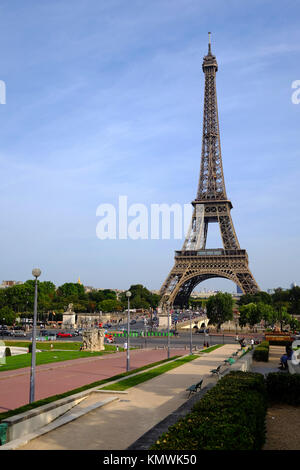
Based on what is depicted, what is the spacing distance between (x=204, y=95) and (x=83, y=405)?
112018mm

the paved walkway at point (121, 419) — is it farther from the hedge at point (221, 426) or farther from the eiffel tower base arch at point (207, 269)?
the eiffel tower base arch at point (207, 269)

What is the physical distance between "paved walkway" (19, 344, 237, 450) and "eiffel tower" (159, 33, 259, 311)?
7977 centimetres

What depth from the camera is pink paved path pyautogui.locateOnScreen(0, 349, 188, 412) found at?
2244cm

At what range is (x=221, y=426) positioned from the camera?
1021cm

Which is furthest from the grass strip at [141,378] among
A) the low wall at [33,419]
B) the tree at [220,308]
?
the tree at [220,308]

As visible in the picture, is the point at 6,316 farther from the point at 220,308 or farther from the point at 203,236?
the point at 203,236

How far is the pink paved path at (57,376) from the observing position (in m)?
22.4

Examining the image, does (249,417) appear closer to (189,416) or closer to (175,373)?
(189,416)

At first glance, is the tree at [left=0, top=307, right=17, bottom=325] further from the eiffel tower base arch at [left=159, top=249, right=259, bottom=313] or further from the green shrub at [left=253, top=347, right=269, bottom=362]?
the green shrub at [left=253, top=347, right=269, bottom=362]

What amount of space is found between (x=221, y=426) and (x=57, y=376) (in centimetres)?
2115

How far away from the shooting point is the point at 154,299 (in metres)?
186

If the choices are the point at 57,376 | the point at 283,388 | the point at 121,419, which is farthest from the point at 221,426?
the point at 57,376

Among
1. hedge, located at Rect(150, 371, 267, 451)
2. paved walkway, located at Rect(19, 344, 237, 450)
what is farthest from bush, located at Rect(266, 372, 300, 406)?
hedge, located at Rect(150, 371, 267, 451)
